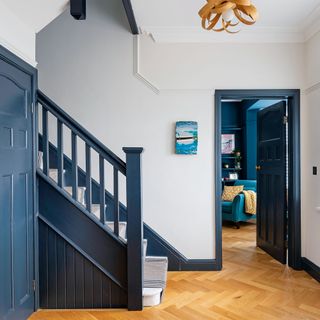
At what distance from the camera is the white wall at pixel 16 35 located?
1.97 metres

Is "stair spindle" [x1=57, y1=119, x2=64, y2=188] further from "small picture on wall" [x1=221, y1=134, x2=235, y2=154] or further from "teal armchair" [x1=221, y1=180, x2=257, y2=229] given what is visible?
"small picture on wall" [x1=221, y1=134, x2=235, y2=154]

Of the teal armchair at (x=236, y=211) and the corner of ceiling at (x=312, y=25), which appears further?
the teal armchair at (x=236, y=211)

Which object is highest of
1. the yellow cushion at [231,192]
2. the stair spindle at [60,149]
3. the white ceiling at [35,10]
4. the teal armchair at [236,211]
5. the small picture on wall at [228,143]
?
the white ceiling at [35,10]

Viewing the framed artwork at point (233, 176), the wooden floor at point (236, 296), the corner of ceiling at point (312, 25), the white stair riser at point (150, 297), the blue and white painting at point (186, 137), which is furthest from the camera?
the framed artwork at point (233, 176)

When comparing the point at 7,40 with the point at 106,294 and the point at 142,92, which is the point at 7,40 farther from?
the point at 106,294

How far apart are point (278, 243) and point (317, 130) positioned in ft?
4.73

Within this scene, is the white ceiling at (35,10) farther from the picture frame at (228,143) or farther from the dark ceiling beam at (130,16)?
the picture frame at (228,143)

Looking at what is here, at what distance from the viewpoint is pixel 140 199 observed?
7.97ft

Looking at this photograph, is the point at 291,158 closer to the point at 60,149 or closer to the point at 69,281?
the point at 60,149

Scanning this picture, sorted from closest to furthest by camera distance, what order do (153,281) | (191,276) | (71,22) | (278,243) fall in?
(153,281) → (191,276) → (71,22) → (278,243)

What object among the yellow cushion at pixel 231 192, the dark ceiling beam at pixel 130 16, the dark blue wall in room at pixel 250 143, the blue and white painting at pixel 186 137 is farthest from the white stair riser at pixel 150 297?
the dark blue wall in room at pixel 250 143

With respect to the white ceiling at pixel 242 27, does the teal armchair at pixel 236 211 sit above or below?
below

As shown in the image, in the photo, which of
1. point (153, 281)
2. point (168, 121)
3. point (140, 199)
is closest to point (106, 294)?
point (153, 281)

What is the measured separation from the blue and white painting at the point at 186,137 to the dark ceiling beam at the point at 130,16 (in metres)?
1.10
